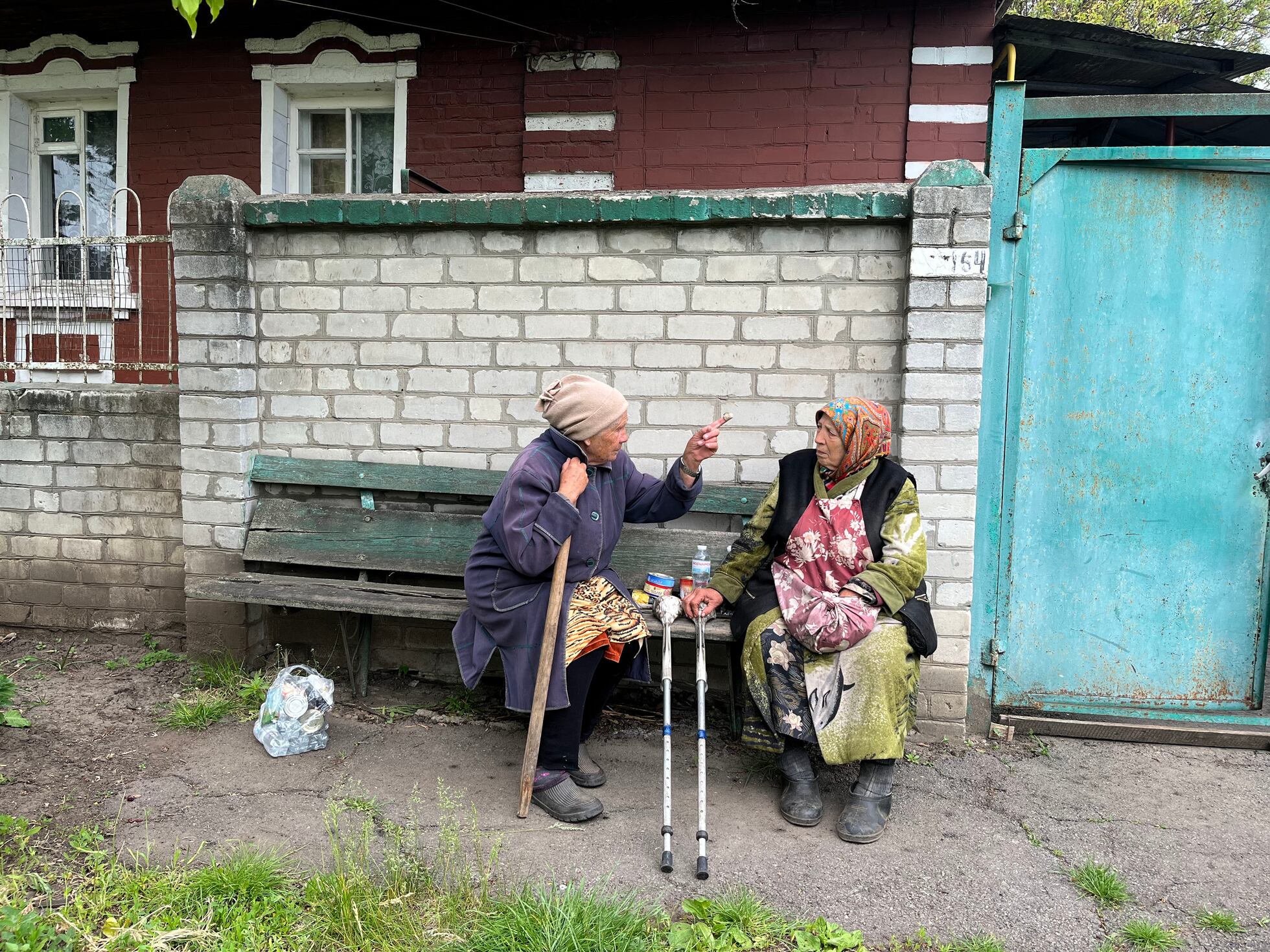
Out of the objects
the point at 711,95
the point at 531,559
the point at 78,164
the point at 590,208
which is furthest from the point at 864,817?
the point at 78,164

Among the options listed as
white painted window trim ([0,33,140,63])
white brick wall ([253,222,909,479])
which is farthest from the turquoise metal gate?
white painted window trim ([0,33,140,63])

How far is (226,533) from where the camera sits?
4.36 metres

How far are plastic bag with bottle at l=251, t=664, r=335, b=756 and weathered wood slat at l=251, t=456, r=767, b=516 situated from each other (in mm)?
924

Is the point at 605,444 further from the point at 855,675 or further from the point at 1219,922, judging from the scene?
the point at 1219,922

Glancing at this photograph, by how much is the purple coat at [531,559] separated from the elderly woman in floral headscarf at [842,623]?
51 cm

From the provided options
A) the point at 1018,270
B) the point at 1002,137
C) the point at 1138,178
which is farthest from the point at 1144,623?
the point at 1002,137

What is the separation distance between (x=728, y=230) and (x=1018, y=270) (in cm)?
123

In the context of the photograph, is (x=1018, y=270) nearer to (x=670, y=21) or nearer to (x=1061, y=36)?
(x=1061, y=36)

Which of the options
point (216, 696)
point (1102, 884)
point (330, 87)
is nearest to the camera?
point (1102, 884)

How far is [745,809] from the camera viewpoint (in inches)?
128

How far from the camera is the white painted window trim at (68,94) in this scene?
773cm

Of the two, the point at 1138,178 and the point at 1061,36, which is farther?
the point at 1061,36

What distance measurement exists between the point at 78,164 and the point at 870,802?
877cm

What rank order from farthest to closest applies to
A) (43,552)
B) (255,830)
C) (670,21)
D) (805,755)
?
1. (670,21)
2. (43,552)
3. (805,755)
4. (255,830)
